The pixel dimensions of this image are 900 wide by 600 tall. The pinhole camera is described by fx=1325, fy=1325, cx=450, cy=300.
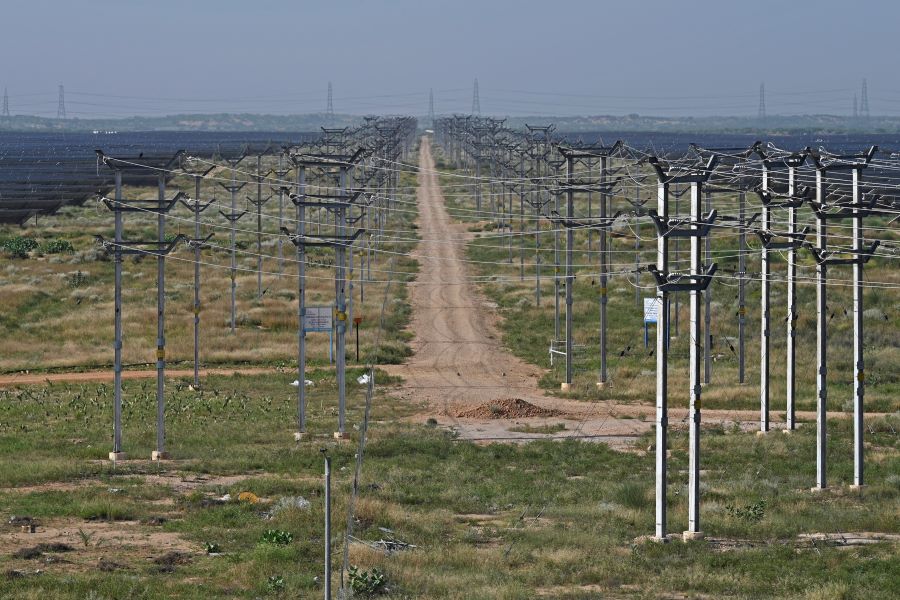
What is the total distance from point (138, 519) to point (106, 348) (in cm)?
2407

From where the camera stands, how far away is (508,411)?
31.3 meters

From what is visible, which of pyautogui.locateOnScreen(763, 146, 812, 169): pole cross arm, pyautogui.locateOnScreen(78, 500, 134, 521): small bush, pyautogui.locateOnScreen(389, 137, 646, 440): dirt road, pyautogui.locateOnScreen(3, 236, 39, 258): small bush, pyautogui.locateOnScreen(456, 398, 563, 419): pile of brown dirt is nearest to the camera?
pyautogui.locateOnScreen(78, 500, 134, 521): small bush

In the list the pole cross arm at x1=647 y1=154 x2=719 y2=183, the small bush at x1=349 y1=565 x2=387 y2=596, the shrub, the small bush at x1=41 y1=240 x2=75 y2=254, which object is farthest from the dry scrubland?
the small bush at x1=41 y1=240 x2=75 y2=254

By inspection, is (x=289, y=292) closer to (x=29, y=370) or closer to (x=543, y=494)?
(x=29, y=370)

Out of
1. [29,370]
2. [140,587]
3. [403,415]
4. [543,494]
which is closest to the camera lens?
[140,587]

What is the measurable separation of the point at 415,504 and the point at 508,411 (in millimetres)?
10645

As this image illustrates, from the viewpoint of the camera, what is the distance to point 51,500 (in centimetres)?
2034

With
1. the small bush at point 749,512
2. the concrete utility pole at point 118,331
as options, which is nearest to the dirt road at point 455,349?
the concrete utility pole at point 118,331

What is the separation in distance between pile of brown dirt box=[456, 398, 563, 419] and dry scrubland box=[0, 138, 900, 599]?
1225mm

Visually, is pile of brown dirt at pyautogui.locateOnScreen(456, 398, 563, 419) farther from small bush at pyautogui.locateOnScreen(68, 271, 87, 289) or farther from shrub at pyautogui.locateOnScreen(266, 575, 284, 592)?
small bush at pyautogui.locateOnScreen(68, 271, 87, 289)

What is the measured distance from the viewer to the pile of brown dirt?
102 ft

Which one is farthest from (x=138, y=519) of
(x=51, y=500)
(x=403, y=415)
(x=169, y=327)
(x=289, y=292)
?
(x=289, y=292)

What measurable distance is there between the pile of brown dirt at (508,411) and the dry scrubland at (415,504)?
1.23 metres

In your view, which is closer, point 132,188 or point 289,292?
point 289,292
